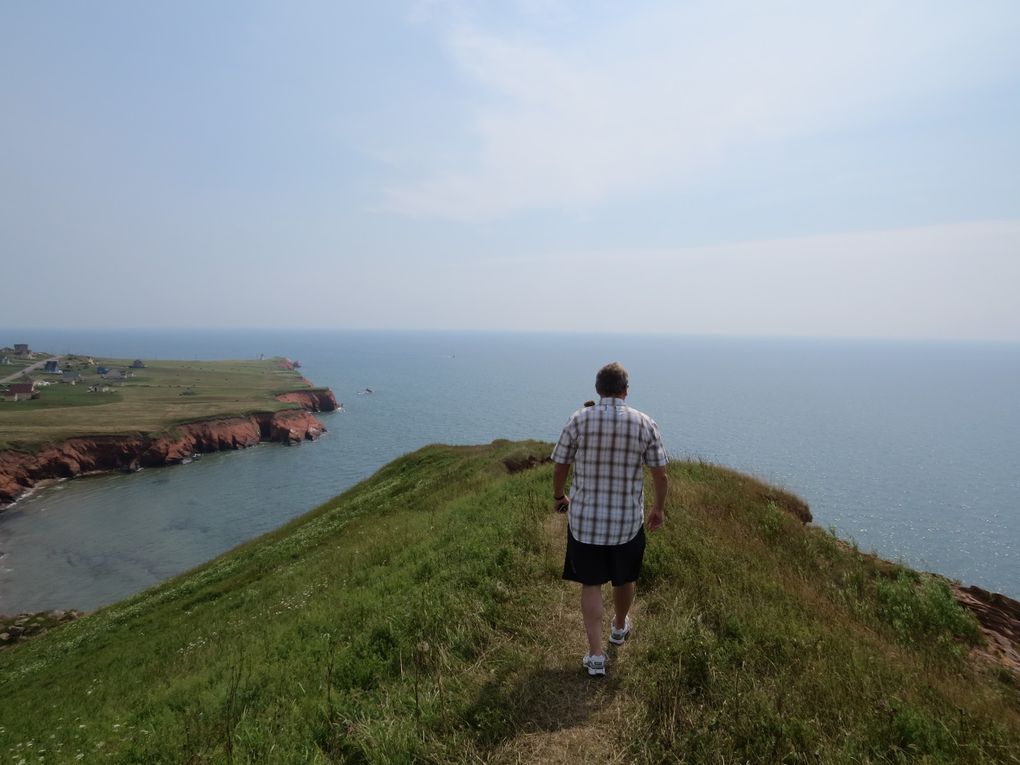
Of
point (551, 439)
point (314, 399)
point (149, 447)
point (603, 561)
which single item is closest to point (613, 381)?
point (603, 561)

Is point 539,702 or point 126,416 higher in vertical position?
point 539,702

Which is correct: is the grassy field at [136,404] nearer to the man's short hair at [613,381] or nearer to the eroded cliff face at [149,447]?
the eroded cliff face at [149,447]

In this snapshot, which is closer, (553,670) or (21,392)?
(553,670)

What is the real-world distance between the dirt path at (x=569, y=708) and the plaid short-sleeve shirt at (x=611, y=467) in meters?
1.64

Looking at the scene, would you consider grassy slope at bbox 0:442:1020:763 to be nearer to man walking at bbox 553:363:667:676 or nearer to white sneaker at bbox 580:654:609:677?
white sneaker at bbox 580:654:609:677

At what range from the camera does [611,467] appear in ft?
18.0

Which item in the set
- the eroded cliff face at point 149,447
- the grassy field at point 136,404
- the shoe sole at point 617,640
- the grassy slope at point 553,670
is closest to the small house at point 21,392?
the grassy field at point 136,404

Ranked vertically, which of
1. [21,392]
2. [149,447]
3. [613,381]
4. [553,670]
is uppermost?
[613,381]

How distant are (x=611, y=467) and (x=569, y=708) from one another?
2.62 meters

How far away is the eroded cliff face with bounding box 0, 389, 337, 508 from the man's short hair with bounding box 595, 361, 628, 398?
85.6m

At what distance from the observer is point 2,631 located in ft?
94.7

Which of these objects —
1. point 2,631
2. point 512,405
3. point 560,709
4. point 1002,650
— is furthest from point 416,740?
point 512,405

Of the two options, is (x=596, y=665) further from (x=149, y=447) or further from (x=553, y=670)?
(x=149, y=447)

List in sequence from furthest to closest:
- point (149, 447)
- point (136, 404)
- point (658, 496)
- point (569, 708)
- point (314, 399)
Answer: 1. point (314, 399)
2. point (136, 404)
3. point (149, 447)
4. point (658, 496)
5. point (569, 708)
